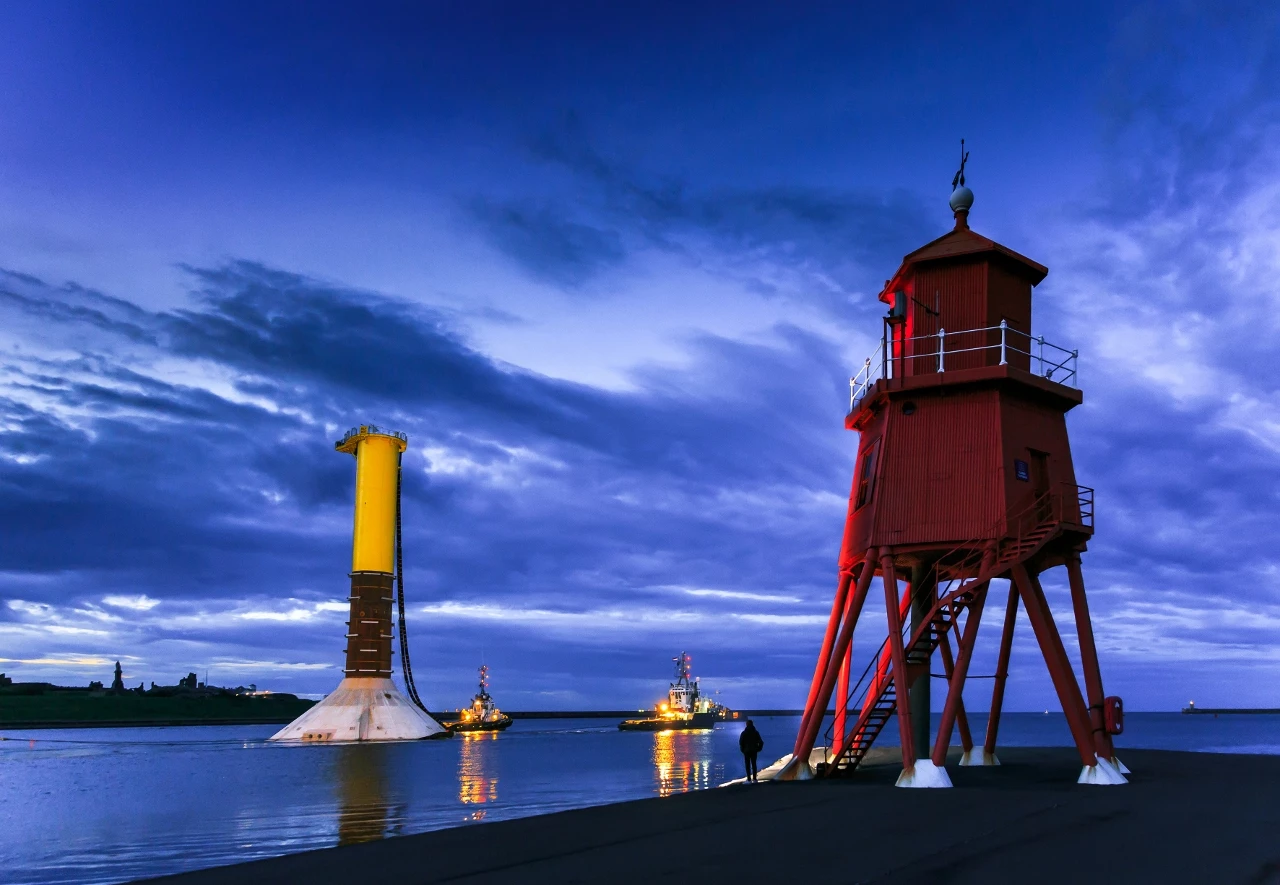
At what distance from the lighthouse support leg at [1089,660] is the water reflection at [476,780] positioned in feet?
58.5

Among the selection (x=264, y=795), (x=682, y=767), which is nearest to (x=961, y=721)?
(x=264, y=795)

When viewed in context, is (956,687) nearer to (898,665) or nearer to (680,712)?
(898,665)

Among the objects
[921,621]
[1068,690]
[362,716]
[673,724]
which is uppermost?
[921,621]

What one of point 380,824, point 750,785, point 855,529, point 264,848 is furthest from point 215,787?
point 855,529

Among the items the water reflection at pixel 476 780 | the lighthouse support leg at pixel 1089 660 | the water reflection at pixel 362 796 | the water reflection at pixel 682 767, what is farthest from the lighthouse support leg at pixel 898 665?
the water reflection at pixel 476 780

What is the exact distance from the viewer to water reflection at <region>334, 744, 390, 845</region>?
28312 millimetres

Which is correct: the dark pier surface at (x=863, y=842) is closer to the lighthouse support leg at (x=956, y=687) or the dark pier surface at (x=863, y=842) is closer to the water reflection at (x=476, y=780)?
the lighthouse support leg at (x=956, y=687)

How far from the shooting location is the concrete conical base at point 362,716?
7525 centimetres

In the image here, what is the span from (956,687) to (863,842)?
7.67 meters

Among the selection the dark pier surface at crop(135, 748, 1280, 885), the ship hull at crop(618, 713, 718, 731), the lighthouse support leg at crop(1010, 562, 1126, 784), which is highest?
the lighthouse support leg at crop(1010, 562, 1126, 784)

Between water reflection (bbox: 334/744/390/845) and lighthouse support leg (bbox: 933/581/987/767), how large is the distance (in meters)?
13.6

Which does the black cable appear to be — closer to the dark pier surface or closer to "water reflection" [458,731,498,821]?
"water reflection" [458,731,498,821]

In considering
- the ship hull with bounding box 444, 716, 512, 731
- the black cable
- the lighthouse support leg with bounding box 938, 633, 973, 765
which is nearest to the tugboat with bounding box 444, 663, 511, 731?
the ship hull with bounding box 444, 716, 512, 731

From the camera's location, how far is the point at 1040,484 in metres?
25.3
